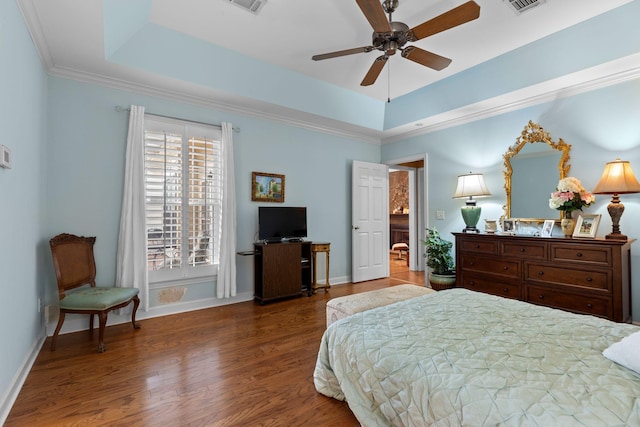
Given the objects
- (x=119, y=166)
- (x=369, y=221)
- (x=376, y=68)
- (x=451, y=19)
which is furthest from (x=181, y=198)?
(x=451, y=19)

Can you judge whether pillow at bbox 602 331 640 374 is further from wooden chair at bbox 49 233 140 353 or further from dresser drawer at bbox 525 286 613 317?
wooden chair at bbox 49 233 140 353

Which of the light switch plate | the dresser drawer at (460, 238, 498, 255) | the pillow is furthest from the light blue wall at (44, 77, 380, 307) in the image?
the pillow

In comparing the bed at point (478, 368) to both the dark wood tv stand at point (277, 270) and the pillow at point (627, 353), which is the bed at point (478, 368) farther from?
the dark wood tv stand at point (277, 270)

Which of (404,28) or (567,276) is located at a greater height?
(404,28)

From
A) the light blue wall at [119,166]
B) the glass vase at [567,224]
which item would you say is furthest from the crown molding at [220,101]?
the glass vase at [567,224]

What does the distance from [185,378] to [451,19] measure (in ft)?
10.8

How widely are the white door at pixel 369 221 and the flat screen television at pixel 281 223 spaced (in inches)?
46.6

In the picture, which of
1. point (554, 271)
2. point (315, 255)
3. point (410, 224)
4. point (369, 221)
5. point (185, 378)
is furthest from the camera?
point (410, 224)

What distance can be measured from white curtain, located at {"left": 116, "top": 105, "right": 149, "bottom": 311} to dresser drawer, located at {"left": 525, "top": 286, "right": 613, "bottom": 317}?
4.32 meters

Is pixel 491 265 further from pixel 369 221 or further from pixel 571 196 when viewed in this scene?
pixel 369 221

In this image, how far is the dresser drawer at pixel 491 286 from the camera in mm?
3510

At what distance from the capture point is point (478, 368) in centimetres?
125

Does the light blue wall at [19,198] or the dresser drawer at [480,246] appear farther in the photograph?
the dresser drawer at [480,246]

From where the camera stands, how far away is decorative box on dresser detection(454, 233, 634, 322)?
9.36 ft
